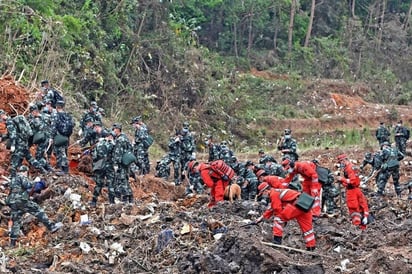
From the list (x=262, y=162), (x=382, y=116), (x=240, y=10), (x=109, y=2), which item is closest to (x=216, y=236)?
(x=262, y=162)

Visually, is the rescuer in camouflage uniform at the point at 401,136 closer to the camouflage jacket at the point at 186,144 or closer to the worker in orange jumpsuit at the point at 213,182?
the camouflage jacket at the point at 186,144

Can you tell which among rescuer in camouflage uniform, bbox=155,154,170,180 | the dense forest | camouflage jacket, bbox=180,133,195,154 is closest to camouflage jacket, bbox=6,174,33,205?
camouflage jacket, bbox=180,133,195,154

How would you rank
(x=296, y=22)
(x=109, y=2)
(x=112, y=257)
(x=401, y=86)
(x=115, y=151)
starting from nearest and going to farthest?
(x=112, y=257) → (x=115, y=151) → (x=109, y=2) → (x=401, y=86) → (x=296, y=22)

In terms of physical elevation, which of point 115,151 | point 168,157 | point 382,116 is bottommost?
point 382,116

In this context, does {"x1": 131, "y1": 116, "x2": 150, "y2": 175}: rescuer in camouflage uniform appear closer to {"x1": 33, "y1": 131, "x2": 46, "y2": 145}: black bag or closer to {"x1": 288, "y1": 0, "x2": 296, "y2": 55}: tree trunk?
{"x1": 33, "y1": 131, "x2": 46, "y2": 145}: black bag

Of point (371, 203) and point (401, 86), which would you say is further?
point (401, 86)

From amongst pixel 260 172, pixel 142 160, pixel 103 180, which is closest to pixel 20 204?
pixel 103 180

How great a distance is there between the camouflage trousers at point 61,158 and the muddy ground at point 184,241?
880mm

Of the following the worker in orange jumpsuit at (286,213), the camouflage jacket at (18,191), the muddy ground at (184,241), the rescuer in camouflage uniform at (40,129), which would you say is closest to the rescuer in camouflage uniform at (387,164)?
the muddy ground at (184,241)

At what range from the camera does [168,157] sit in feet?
62.3

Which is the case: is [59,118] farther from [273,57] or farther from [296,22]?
[296,22]

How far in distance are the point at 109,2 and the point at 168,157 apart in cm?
1281

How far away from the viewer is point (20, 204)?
12188mm

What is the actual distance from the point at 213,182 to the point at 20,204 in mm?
4218
